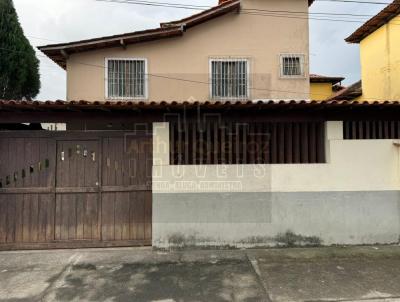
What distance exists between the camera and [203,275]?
4883 mm

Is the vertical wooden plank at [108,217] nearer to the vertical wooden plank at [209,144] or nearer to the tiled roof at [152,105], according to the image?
the tiled roof at [152,105]

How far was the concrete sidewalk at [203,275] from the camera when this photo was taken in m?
4.25

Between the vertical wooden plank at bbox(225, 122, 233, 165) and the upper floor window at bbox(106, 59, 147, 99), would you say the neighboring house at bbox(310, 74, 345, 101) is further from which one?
the vertical wooden plank at bbox(225, 122, 233, 165)

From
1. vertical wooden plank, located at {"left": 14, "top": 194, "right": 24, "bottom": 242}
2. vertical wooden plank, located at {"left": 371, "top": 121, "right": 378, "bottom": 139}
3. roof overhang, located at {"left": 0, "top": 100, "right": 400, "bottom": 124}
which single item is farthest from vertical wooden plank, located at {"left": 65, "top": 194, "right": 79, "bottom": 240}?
vertical wooden plank, located at {"left": 371, "top": 121, "right": 378, "bottom": 139}

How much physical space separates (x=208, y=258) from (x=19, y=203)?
3.74 m

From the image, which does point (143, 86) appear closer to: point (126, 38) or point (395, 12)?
point (126, 38)

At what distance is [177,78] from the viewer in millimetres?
9750

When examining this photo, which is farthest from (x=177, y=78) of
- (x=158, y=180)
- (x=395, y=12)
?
(x=395, y=12)

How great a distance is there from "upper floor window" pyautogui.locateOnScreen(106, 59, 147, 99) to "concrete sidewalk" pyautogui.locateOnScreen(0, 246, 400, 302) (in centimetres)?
496

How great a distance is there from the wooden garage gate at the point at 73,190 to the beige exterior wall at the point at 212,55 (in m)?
3.52

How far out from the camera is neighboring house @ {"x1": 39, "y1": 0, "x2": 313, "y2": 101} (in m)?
9.54

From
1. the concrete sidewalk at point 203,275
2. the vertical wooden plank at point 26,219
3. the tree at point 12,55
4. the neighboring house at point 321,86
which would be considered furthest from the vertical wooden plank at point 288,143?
the tree at point 12,55

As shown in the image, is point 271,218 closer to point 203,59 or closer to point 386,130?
point 386,130

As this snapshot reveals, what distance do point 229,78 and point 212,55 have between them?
0.88m
